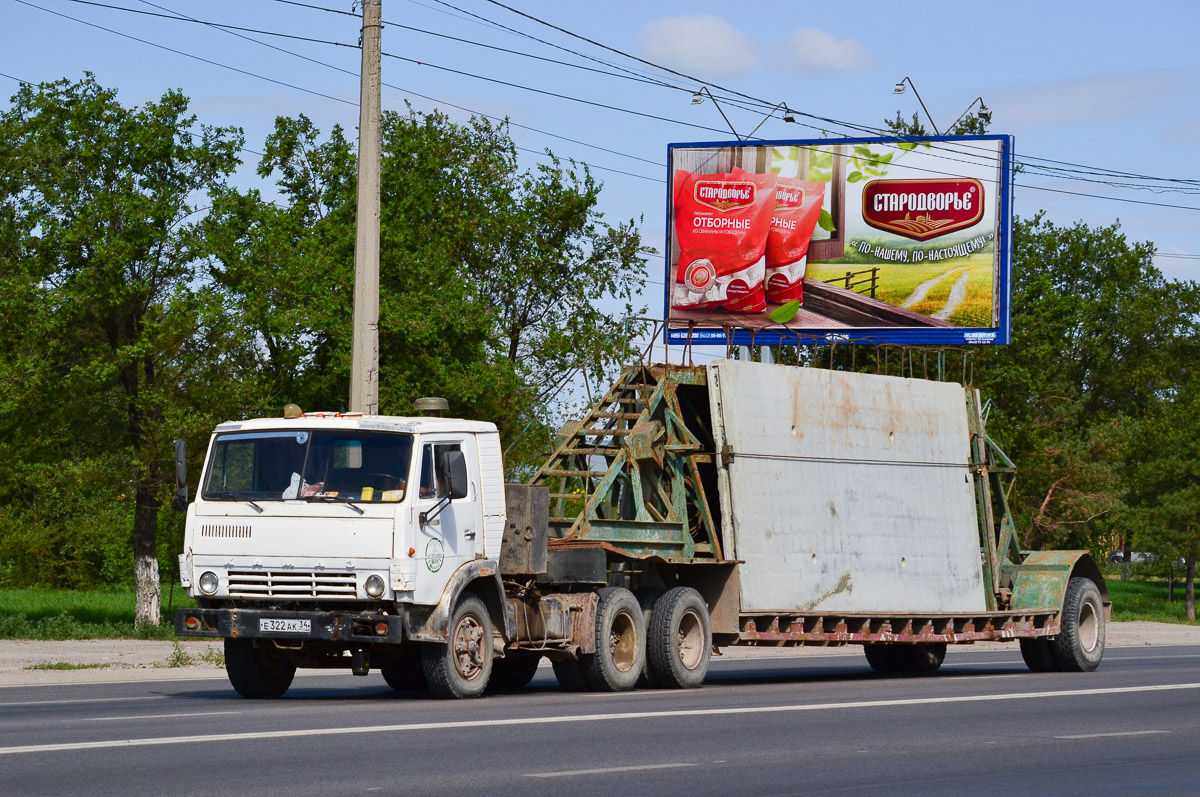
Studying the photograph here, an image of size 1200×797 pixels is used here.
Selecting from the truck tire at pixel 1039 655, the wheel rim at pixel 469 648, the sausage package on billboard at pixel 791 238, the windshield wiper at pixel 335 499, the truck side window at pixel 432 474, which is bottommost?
the truck tire at pixel 1039 655

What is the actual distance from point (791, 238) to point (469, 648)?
70.6 feet

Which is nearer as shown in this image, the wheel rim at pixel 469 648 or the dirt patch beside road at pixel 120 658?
the wheel rim at pixel 469 648

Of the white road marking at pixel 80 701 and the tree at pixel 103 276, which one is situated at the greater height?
the tree at pixel 103 276

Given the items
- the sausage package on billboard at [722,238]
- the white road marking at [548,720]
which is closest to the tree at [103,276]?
the sausage package on billboard at [722,238]

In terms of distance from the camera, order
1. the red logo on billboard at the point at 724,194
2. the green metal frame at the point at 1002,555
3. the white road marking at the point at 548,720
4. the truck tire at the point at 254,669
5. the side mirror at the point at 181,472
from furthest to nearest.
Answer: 1. the red logo on billboard at the point at 724,194
2. the green metal frame at the point at 1002,555
3. the truck tire at the point at 254,669
4. the side mirror at the point at 181,472
5. the white road marking at the point at 548,720

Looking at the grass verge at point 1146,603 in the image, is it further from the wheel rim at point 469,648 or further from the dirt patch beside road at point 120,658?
the wheel rim at point 469,648

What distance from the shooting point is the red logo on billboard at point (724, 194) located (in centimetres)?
3572

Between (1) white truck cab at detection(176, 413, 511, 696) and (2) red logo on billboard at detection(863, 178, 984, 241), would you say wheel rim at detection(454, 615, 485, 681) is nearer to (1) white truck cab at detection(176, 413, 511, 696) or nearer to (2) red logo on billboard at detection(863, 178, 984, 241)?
(1) white truck cab at detection(176, 413, 511, 696)

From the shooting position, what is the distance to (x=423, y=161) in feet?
121

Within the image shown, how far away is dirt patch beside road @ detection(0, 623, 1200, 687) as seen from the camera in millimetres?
20766

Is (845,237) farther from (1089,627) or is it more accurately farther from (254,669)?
(254,669)

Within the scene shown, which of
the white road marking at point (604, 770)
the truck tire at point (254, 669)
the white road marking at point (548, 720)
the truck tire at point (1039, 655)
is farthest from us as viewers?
the truck tire at point (1039, 655)

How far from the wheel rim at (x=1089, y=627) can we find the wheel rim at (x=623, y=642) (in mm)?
8163

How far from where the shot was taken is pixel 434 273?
31859 mm
